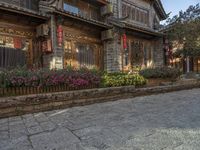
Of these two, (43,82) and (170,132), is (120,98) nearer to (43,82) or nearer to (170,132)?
(43,82)

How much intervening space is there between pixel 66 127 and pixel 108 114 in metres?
1.48

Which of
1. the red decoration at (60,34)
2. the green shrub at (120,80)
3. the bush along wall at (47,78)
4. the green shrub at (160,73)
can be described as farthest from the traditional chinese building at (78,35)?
the green shrub at (120,80)

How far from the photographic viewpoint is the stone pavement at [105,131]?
10.4ft

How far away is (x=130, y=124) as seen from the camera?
4.32 m

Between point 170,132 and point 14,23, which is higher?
point 14,23

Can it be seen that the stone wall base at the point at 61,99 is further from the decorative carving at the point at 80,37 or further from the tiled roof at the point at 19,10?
the decorative carving at the point at 80,37

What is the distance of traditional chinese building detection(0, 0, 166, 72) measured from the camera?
8680mm

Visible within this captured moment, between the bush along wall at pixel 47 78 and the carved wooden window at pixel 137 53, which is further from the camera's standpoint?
the carved wooden window at pixel 137 53

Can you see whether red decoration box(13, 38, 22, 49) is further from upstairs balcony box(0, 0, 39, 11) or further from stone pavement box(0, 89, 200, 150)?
stone pavement box(0, 89, 200, 150)

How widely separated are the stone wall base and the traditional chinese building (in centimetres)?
297

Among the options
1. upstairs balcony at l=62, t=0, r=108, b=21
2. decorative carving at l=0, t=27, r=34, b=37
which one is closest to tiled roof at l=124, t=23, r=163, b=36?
upstairs balcony at l=62, t=0, r=108, b=21

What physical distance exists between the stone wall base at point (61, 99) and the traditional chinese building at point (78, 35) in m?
2.97

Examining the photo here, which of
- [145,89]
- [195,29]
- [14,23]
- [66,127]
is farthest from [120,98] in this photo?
[195,29]

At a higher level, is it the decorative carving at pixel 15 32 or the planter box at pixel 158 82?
the decorative carving at pixel 15 32
